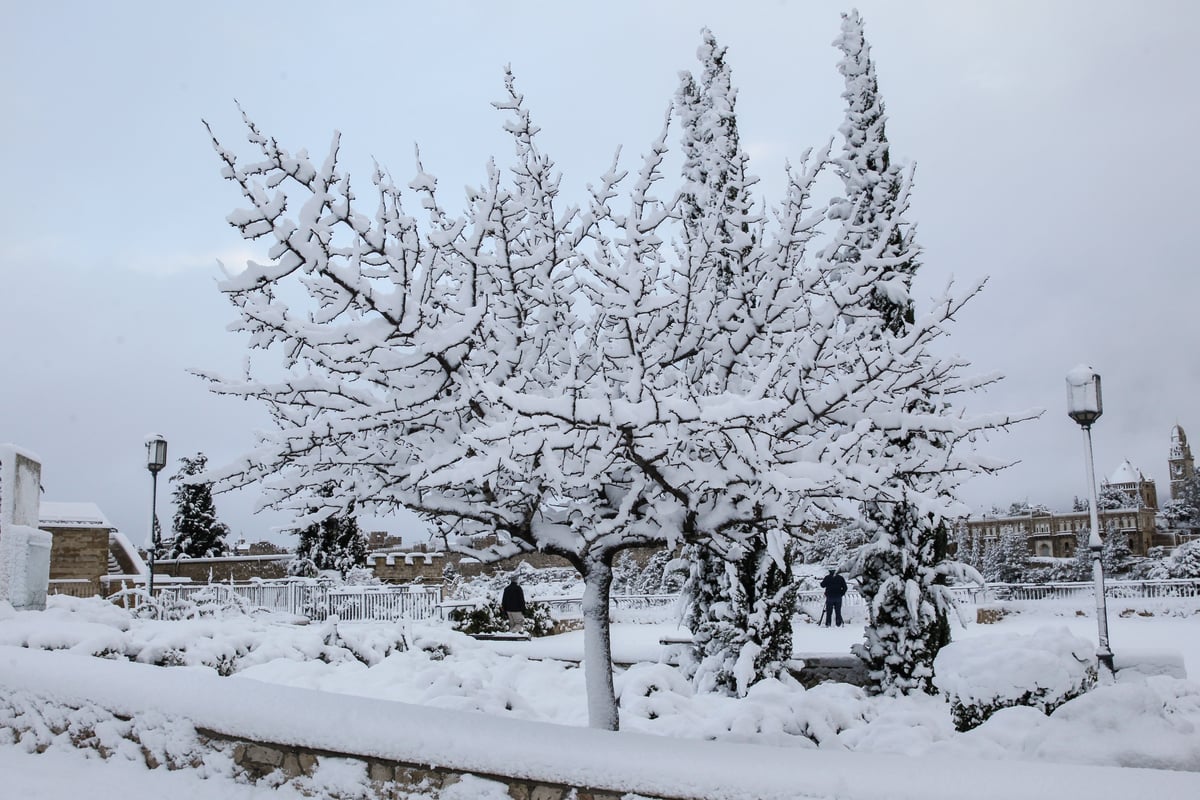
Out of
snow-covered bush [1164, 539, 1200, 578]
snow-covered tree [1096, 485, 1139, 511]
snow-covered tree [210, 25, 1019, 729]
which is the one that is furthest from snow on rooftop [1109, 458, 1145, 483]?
snow-covered tree [210, 25, 1019, 729]

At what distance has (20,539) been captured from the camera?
1105 cm

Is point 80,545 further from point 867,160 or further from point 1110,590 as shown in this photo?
point 1110,590

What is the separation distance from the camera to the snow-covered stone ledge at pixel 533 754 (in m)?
3.94

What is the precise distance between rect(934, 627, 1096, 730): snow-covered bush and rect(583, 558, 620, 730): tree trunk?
10.2 feet

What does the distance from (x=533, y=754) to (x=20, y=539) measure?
9534 mm

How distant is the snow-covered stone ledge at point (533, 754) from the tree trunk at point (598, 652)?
2.87 ft

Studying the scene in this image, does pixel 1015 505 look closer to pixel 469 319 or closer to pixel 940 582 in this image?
pixel 940 582

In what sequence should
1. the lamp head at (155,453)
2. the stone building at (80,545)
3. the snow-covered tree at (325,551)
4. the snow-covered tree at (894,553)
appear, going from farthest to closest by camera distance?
the snow-covered tree at (325,551) < the stone building at (80,545) < the lamp head at (155,453) < the snow-covered tree at (894,553)

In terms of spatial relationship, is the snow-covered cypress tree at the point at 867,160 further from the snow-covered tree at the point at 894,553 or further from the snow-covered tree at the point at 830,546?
the snow-covered tree at the point at 830,546

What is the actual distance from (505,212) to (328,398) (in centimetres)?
174

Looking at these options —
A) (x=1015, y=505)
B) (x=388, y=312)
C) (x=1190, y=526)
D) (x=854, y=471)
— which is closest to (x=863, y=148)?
(x=854, y=471)

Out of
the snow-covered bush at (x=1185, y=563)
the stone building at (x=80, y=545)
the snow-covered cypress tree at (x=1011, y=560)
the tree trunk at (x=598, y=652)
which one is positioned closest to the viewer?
the tree trunk at (x=598, y=652)

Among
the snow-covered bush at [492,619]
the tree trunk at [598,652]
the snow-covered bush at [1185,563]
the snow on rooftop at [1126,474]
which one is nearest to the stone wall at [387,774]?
the tree trunk at [598,652]

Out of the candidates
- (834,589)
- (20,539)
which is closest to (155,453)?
(20,539)
